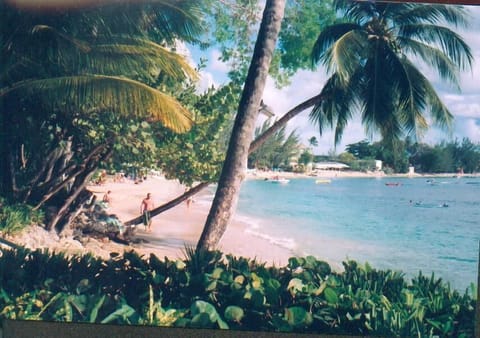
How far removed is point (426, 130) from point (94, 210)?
9.60 ft

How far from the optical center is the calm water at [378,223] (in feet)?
19.6

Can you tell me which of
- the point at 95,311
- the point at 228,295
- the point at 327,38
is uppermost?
the point at 327,38

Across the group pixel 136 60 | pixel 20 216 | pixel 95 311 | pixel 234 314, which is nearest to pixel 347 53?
pixel 136 60

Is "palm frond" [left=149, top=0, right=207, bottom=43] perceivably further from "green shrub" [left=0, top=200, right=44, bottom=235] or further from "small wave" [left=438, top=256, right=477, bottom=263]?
"small wave" [left=438, top=256, right=477, bottom=263]

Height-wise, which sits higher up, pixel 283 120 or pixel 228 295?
pixel 283 120

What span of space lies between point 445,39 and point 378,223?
1633 millimetres

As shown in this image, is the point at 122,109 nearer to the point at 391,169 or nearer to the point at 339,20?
the point at 339,20

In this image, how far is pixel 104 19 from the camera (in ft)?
19.6

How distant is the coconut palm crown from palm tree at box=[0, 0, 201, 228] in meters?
1.18

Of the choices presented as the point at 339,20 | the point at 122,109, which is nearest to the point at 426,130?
the point at 339,20

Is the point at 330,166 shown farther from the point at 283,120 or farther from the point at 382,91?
the point at 382,91

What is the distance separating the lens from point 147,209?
6133 millimetres

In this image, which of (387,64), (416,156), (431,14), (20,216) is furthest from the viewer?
(20,216)

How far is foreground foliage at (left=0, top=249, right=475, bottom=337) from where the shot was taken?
5961mm
